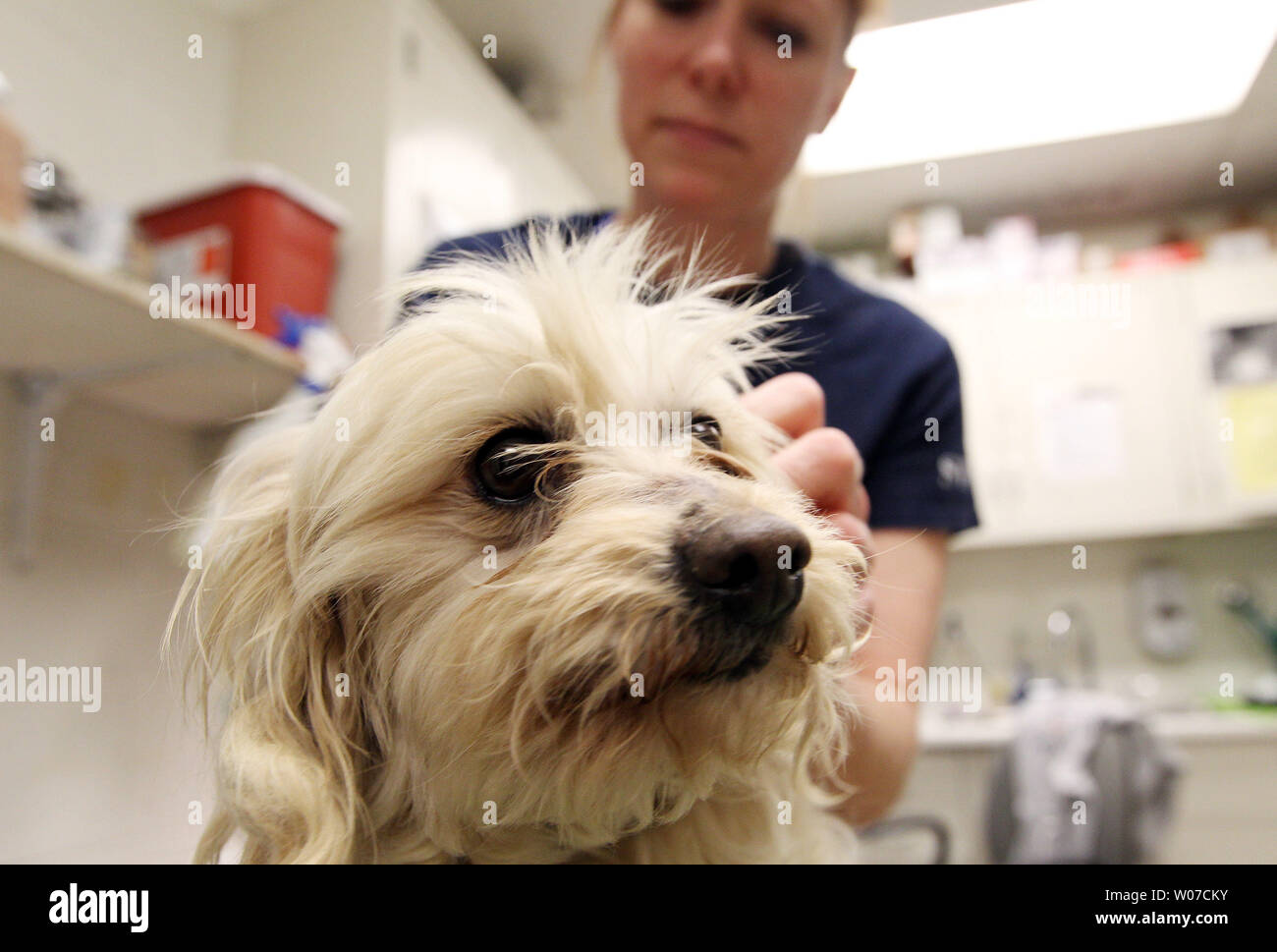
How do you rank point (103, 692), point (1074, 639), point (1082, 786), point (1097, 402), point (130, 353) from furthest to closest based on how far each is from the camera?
point (1074, 639) → point (1097, 402) → point (1082, 786) → point (130, 353) → point (103, 692)

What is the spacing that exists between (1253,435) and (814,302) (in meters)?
2.76

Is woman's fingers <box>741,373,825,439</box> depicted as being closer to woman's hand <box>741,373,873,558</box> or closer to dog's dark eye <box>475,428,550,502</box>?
woman's hand <box>741,373,873,558</box>

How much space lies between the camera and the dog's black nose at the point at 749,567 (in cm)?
45

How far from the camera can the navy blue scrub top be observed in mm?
764

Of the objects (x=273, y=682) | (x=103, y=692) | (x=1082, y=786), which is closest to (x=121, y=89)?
(x=103, y=692)

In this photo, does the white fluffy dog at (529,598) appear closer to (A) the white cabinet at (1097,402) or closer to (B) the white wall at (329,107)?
(B) the white wall at (329,107)

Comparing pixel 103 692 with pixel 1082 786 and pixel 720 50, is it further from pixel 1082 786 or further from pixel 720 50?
pixel 1082 786

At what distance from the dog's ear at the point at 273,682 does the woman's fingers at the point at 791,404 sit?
1.20 feet

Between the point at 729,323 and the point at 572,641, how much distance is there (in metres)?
0.32

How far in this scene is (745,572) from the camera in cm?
46

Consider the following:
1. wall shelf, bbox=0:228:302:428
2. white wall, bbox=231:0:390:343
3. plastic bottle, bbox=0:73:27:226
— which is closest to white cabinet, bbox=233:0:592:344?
white wall, bbox=231:0:390:343

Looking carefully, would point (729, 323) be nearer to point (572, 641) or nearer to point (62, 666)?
point (572, 641)

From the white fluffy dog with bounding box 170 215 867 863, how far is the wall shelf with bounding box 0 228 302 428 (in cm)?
31

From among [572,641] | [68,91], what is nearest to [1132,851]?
[572,641]
